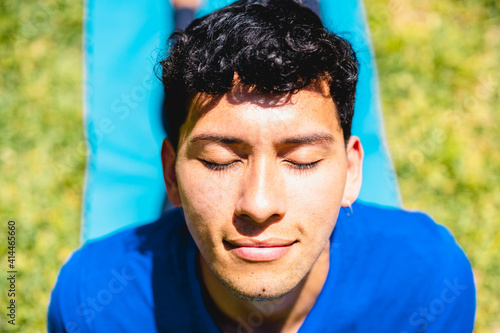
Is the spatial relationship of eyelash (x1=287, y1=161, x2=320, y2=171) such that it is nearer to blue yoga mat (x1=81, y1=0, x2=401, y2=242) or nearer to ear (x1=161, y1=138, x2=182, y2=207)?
ear (x1=161, y1=138, x2=182, y2=207)

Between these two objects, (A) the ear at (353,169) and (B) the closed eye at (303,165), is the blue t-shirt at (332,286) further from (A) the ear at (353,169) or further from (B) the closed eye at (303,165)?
(B) the closed eye at (303,165)

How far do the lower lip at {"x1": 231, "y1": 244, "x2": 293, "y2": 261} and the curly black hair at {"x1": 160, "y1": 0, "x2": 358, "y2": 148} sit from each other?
1.48 feet

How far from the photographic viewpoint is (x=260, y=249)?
1473mm

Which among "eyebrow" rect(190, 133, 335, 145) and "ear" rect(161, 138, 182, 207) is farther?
"ear" rect(161, 138, 182, 207)

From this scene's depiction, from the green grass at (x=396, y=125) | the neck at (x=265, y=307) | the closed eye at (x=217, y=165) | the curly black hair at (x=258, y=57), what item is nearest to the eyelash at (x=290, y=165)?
the closed eye at (x=217, y=165)

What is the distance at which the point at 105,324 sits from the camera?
1.90 meters

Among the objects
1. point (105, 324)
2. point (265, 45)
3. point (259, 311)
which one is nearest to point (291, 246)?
point (259, 311)

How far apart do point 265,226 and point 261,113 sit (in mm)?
319

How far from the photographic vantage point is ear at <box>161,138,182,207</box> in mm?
1762

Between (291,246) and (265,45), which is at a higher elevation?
(265,45)

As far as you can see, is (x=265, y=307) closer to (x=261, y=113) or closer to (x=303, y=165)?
(x=303, y=165)

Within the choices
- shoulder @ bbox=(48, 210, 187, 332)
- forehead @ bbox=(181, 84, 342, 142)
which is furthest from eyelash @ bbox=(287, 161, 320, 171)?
shoulder @ bbox=(48, 210, 187, 332)

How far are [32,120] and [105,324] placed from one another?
82.9 inches

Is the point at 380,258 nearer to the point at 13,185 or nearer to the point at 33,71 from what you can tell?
the point at 13,185
